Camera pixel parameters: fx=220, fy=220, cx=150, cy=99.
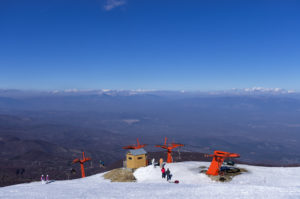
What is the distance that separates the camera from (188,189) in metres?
31.5

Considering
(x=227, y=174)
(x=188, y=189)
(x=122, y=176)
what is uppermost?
(x=188, y=189)

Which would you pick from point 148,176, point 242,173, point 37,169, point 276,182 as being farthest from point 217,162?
point 37,169

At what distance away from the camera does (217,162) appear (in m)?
46.5

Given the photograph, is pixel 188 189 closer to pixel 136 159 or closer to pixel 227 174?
pixel 227 174

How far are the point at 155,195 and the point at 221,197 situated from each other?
8.42m

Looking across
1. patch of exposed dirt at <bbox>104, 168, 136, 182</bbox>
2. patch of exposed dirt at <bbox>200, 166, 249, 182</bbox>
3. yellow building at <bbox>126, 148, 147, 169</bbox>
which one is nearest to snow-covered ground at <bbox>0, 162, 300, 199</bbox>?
patch of exposed dirt at <bbox>200, 166, 249, 182</bbox>

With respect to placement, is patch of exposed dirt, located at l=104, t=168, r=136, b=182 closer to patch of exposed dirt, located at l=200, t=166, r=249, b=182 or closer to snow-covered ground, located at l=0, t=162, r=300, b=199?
snow-covered ground, located at l=0, t=162, r=300, b=199

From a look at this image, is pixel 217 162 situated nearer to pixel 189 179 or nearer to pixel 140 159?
pixel 189 179

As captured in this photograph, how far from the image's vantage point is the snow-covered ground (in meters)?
27.7

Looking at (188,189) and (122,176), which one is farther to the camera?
(122,176)

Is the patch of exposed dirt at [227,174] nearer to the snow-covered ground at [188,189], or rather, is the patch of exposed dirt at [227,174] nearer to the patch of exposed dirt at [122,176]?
the snow-covered ground at [188,189]

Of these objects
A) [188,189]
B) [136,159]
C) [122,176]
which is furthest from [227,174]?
[122,176]

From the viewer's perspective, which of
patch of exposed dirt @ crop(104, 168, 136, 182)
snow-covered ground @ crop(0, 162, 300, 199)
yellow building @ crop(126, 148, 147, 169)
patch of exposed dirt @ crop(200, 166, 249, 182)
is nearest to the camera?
snow-covered ground @ crop(0, 162, 300, 199)

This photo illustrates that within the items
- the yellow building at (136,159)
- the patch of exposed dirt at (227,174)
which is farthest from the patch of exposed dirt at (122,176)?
the patch of exposed dirt at (227,174)
